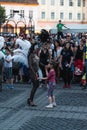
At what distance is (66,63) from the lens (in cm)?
2142

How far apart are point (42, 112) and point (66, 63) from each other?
23.2ft

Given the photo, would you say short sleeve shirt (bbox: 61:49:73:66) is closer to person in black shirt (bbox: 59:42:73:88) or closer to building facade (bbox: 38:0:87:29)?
person in black shirt (bbox: 59:42:73:88)

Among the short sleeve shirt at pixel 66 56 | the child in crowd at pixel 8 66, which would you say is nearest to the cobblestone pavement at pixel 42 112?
the child in crowd at pixel 8 66

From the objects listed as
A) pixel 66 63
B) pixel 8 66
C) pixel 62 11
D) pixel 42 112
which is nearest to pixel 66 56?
pixel 66 63

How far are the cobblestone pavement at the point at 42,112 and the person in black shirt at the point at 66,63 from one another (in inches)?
58.5

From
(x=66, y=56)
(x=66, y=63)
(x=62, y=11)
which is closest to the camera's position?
(x=66, y=56)

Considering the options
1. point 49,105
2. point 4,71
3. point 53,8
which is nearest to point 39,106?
point 49,105

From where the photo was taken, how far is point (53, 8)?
113m

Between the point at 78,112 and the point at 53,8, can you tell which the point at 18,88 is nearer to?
the point at 78,112

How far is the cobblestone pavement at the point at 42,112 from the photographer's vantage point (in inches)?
487

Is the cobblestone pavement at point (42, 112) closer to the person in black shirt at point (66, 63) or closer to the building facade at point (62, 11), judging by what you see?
the person in black shirt at point (66, 63)

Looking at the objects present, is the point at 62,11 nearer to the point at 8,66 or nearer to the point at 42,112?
the point at 8,66

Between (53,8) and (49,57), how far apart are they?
3647 inches

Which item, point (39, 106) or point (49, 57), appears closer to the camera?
point (39, 106)
